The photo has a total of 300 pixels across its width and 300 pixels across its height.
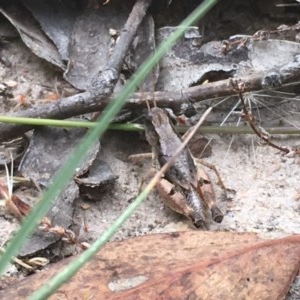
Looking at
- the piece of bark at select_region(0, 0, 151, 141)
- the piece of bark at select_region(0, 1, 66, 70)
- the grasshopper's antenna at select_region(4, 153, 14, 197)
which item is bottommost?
the grasshopper's antenna at select_region(4, 153, 14, 197)

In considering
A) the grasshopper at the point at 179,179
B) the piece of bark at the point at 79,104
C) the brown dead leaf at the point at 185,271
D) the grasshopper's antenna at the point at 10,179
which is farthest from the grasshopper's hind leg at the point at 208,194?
the grasshopper's antenna at the point at 10,179

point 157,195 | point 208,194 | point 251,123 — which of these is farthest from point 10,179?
point 251,123

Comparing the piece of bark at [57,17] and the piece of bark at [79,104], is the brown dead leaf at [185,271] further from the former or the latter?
the piece of bark at [57,17]

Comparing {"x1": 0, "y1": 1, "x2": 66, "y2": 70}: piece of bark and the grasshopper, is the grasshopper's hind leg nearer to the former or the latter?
the grasshopper

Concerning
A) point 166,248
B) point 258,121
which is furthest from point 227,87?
point 166,248

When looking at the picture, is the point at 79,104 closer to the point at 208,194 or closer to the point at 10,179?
the point at 10,179

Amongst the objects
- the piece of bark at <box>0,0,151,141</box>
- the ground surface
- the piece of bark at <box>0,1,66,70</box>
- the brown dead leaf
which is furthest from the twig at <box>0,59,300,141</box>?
the brown dead leaf

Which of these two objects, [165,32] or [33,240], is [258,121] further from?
[33,240]
